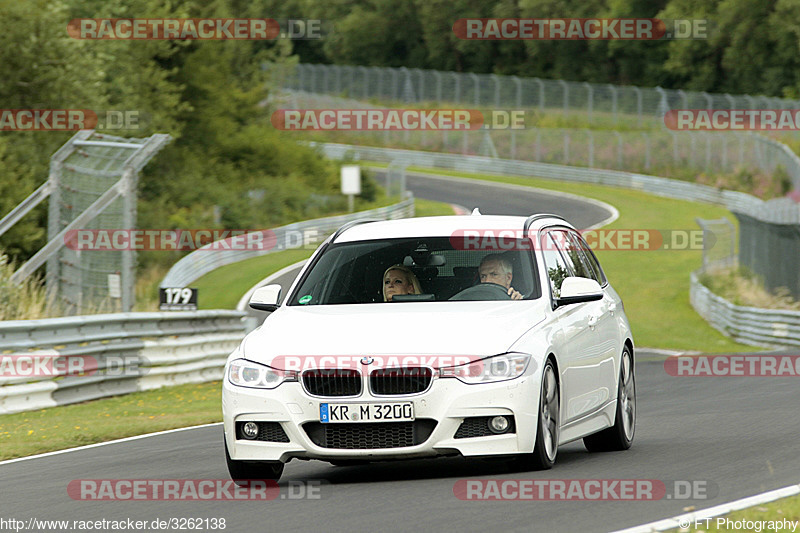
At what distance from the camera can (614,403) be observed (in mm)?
10453

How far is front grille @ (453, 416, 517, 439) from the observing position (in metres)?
8.33

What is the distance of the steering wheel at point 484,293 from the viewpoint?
944cm

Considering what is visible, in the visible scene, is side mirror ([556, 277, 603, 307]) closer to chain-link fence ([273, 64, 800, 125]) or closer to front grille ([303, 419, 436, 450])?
front grille ([303, 419, 436, 450])

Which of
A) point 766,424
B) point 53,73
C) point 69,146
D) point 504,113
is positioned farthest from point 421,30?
point 766,424

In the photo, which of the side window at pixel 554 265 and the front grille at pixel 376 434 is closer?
the front grille at pixel 376 434

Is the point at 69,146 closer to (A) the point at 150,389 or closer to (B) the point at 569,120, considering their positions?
(A) the point at 150,389

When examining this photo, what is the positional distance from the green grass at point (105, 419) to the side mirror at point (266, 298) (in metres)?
3.21

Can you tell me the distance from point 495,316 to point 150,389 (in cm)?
1058

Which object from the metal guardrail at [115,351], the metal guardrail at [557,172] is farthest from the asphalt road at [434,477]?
the metal guardrail at [557,172]

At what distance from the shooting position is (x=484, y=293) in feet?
31.1
